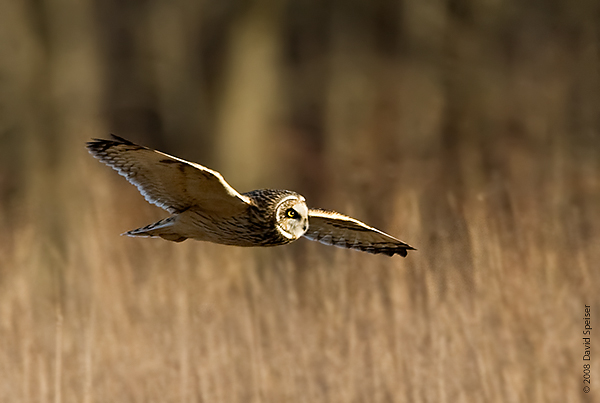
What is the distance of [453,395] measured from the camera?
3713 millimetres

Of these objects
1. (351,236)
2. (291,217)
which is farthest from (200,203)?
(351,236)

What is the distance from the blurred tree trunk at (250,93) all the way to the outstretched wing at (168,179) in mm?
1567

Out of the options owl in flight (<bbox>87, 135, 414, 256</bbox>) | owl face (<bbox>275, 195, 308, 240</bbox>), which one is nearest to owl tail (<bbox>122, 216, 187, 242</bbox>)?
owl in flight (<bbox>87, 135, 414, 256</bbox>)

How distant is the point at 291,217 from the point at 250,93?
186 centimetres

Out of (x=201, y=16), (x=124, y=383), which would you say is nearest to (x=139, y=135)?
(x=201, y=16)

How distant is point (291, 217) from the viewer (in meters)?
2.21

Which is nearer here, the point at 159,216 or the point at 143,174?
the point at 143,174

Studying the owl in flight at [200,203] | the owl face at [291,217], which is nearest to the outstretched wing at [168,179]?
the owl in flight at [200,203]

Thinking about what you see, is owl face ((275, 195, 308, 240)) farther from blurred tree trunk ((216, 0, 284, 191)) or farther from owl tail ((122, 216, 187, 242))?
blurred tree trunk ((216, 0, 284, 191))

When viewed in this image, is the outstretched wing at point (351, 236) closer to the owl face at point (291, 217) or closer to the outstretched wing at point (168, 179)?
the owl face at point (291, 217)

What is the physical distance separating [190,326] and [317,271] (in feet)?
2.62

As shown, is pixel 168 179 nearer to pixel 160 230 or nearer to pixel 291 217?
pixel 160 230

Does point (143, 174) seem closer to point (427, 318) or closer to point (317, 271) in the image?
point (317, 271)

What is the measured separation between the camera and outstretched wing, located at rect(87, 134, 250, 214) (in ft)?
6.53
